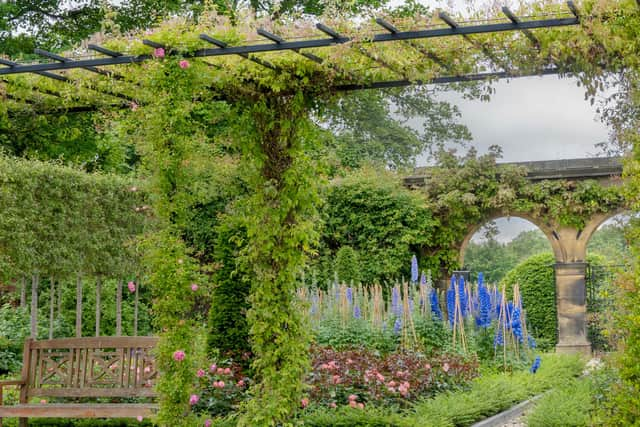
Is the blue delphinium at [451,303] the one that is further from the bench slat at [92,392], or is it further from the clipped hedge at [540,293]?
the clipped hedge at [540,293]

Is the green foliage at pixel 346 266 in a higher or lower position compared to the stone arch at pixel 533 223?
lower

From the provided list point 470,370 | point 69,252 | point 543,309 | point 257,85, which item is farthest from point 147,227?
point 543,309

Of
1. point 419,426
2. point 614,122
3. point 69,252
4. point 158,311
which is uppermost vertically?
point 614,122

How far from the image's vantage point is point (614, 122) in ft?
19.6

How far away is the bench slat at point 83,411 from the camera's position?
5.84 meters

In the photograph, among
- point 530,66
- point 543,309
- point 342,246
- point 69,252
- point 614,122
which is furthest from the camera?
point 543,309

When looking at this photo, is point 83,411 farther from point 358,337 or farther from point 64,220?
point 64,220

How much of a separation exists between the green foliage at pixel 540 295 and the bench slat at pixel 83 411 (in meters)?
10.3

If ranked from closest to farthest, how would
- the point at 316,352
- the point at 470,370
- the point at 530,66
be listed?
the point at 530,66, the point at 316,352, the point at 470,370

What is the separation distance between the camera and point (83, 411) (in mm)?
5934

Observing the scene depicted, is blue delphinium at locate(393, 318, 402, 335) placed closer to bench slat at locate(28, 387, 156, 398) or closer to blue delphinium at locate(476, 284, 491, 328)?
blue delphinium at locate(476, 284, 491, 328)

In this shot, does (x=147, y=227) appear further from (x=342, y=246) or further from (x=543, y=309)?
(x=543, y=309)

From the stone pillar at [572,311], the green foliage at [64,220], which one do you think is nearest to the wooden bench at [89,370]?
the green foliage at [64,220]

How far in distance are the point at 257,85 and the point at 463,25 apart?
1.51m
